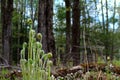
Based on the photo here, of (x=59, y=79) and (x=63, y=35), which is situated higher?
(x=59, y=79)

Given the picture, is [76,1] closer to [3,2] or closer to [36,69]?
[3,2]

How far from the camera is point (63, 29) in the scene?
115 feet

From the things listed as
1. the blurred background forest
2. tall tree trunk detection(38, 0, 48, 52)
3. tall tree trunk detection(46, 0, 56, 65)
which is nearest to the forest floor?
the blurred background forest

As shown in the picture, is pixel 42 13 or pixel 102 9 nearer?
pixel 42 13

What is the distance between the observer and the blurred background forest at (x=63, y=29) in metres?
8.35

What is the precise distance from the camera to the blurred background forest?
27.4 feet

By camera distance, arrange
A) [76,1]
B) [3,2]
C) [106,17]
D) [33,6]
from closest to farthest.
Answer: [76,1], [3,2], [106,17], [33,6]

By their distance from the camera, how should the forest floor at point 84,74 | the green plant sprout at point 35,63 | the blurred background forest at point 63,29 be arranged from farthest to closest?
1. the blurred background forest at point 63,29
2. the forest floor at point 84,74
3. the green plant sprout at point 35,63

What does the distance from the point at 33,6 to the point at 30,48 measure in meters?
42.8

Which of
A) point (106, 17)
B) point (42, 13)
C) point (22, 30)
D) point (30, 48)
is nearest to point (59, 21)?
point (22, 30)

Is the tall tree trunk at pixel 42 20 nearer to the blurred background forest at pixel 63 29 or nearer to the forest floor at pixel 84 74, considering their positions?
the blurred background forest at pixel 63 29

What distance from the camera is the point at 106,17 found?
40.0 metres

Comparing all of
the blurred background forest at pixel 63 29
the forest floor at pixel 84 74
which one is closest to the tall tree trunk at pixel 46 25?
the blurred background forest at pixel 63 29

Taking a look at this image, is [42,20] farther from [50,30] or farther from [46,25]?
[50,30]
